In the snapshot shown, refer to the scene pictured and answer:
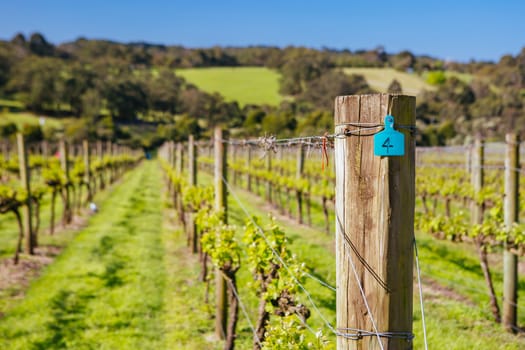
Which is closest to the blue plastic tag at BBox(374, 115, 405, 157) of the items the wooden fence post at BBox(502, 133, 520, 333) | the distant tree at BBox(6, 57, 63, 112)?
the wooden fence post at BBox(502, 133, 520, 333)

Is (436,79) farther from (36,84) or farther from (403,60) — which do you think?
(36,84)

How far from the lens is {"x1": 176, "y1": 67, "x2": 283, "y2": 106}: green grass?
8850 centimetres

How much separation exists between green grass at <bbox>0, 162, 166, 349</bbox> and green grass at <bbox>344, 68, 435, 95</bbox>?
75.5 m

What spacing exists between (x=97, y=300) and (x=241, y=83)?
330ft

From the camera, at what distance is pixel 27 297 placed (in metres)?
7.11

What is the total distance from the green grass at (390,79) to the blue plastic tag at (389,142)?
268 ft

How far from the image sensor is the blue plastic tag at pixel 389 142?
186cm

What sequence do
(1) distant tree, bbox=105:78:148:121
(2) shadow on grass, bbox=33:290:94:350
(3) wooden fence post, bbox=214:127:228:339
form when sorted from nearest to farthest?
(3) wooden fence post, bbox=214:127:228:339, (2) shadow on grass, bbox=33:290:94:350, (1) distant tree, bbox=105:78:148:121

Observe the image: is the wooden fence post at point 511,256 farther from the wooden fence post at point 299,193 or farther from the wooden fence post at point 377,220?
the wooden fence post at point 299,193

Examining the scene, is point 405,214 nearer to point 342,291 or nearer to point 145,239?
point 342,291

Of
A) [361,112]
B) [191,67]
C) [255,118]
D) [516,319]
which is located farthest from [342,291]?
[191,67]

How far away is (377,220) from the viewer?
193 centimetres

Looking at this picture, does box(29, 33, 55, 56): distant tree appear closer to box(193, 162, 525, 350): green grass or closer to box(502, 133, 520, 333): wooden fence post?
box(193, 162, 525, 350): green grass

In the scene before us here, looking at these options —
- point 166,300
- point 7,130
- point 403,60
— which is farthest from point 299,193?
point 403,60
